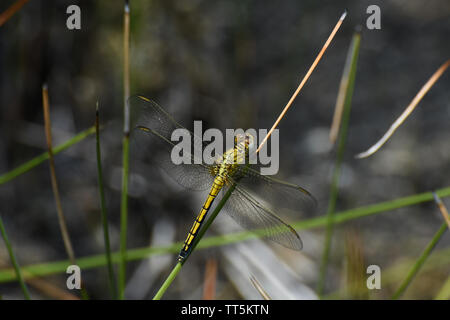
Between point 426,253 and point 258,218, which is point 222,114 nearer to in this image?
point 258,218

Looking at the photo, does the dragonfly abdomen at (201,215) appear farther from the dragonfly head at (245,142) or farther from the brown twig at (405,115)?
the brown twig at (405,115)

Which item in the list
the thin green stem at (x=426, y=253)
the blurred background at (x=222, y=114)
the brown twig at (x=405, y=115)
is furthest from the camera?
the blurred background at (x=222, y=114)

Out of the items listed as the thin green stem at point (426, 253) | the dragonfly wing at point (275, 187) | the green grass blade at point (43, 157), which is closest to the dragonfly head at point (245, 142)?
the dragonfly wing at point (275, 187)

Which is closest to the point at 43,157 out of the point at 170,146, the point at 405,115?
the point at 170,146

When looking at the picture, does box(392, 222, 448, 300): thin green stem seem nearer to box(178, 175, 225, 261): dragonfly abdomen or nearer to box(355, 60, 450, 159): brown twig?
box(355, 60, 450, 159): brown twig

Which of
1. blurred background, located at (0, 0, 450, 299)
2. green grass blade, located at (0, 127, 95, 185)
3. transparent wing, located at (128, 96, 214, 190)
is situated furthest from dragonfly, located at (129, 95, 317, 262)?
blurred background, located at (0, 0, 450, 299)
